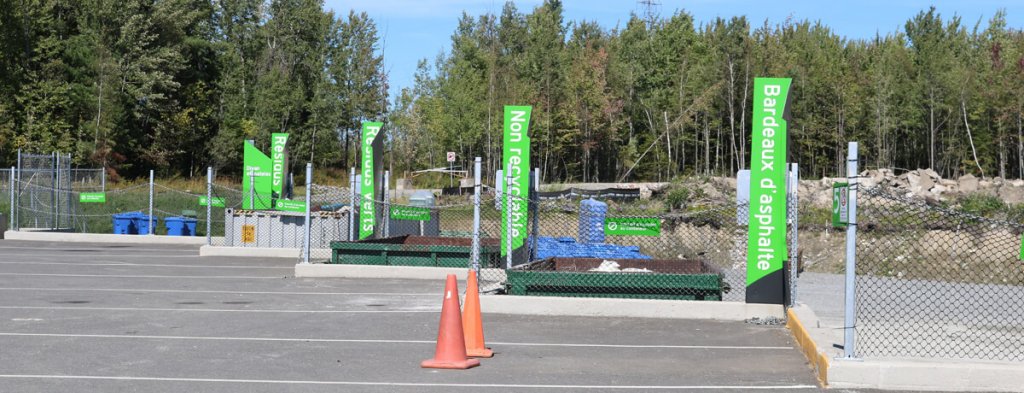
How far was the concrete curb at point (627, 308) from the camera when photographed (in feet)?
44.1

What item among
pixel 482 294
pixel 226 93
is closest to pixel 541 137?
pixel 226 93

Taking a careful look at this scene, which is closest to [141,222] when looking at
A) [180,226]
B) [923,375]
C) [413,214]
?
[180,226]

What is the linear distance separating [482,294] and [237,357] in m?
4.79

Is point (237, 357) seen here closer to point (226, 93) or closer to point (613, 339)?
point (613, 339)

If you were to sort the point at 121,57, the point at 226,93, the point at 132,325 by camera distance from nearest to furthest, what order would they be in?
the point at 132,325 → the point at 121,57 → the point at 226,93

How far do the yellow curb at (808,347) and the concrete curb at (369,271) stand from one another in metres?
7.51

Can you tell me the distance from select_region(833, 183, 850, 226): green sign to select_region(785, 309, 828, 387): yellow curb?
4.26 ft

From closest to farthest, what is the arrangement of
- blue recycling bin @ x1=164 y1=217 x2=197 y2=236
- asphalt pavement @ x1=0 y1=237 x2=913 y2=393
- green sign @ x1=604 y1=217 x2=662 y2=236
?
asphalt pavement @ x1=0 y1=237 x2=913 y2=393, green sign @ x1=604 y1=217 x2=662 y2=236, blue recycling bin @ x1=164 y1=217 x2=197 y2=236

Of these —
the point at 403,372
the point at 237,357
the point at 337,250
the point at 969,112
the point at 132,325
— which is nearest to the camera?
the point at 403,372

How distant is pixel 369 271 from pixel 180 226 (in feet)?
45.7

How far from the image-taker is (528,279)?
14.3 metres

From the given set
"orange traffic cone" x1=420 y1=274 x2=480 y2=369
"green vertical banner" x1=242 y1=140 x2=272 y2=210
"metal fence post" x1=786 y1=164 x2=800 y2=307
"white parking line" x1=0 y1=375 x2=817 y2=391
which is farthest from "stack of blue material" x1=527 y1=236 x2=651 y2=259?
"white parking line" x1=0 y1=375 x2=817 y2=391

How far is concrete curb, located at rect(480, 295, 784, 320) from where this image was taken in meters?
13.4

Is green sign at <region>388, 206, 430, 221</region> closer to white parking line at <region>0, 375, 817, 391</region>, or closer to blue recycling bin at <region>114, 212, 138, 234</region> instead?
white parking line at <region>0, 375, 817, 391</region>
